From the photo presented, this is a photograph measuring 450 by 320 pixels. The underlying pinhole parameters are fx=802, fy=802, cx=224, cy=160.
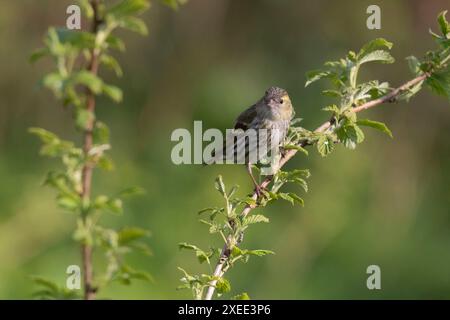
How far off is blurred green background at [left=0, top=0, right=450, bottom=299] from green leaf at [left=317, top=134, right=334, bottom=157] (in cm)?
244

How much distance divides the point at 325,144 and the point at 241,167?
3.23 m

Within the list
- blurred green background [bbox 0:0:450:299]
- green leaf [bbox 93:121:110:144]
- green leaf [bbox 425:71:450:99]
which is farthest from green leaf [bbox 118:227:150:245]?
blurred green background [bbox 0:0:450:299]

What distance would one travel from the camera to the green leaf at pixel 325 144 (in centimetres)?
178

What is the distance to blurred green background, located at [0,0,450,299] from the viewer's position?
4605 millimetres

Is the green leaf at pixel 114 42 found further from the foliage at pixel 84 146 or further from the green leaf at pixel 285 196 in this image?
the green leaf at pixel 285 196

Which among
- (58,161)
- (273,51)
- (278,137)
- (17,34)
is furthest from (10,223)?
(278,137)

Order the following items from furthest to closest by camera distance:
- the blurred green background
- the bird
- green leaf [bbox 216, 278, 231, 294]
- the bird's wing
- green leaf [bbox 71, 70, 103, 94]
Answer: the blurred green background < the bird's wing < the bird < green leaf [bbox 216, 278, 231, 294] < green leaf [bbox 71, 70, 103, 94]

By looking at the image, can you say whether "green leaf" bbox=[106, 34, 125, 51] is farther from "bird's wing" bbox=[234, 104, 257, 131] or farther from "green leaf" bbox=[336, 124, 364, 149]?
"bird's wing" bbox=[234, 104, 257, 131]

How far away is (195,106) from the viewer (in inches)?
231

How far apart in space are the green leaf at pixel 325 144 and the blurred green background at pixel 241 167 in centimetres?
244

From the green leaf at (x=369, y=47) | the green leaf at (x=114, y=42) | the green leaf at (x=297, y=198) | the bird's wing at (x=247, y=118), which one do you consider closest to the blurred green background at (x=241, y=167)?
the bird's wing at (x=247, y=118)

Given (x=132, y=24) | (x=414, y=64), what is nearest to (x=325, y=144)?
(x=414, y=64)

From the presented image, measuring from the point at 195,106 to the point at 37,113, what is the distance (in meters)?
1.16
